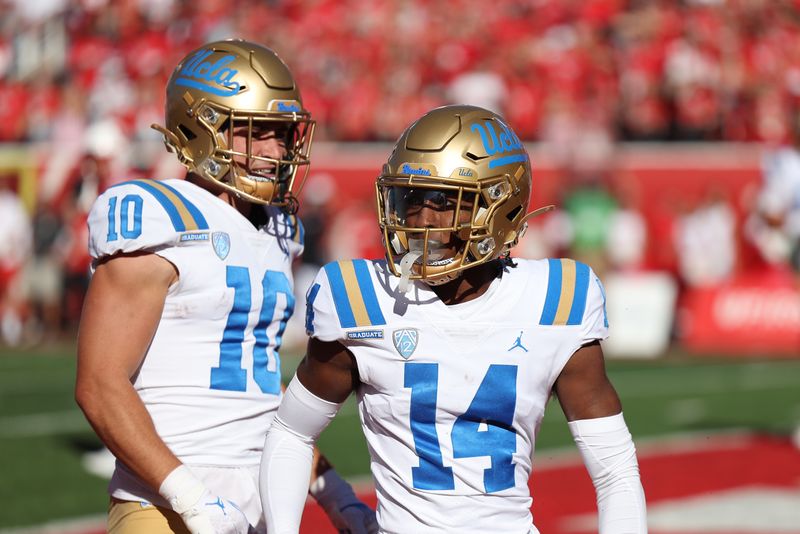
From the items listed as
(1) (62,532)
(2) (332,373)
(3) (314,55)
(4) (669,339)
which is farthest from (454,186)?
(3) (314,55)

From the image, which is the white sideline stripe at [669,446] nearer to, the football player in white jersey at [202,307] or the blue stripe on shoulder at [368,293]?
the football player in white jersey at [202,307]

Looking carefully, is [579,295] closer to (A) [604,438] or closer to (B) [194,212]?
(A) [604,438]

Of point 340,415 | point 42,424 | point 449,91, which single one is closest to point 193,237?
point 42,424

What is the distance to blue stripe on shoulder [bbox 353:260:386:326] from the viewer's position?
8.82ft

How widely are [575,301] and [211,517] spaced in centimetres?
95

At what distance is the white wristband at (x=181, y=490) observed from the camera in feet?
9.18

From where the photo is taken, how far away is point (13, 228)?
14906mm

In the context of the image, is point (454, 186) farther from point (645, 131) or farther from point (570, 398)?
point (645, 131)

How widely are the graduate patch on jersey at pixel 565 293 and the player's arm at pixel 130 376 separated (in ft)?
2.87

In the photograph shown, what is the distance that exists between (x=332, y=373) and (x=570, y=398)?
532 mm

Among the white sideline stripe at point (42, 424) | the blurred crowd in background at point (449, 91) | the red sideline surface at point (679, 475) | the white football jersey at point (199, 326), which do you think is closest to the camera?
the white football jersey at point (199, 326)

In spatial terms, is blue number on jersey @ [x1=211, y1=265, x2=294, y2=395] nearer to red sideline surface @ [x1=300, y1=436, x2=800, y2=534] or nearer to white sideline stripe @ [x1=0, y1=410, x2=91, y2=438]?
red sideline surface @ [x1=300, y1=436, x2=800, y2=534]

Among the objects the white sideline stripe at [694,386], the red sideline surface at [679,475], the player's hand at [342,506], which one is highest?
the player's hand at [342,506]

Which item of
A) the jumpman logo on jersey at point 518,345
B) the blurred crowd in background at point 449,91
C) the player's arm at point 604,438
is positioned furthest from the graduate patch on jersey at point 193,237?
the blurred crowd in background at point 449,91
